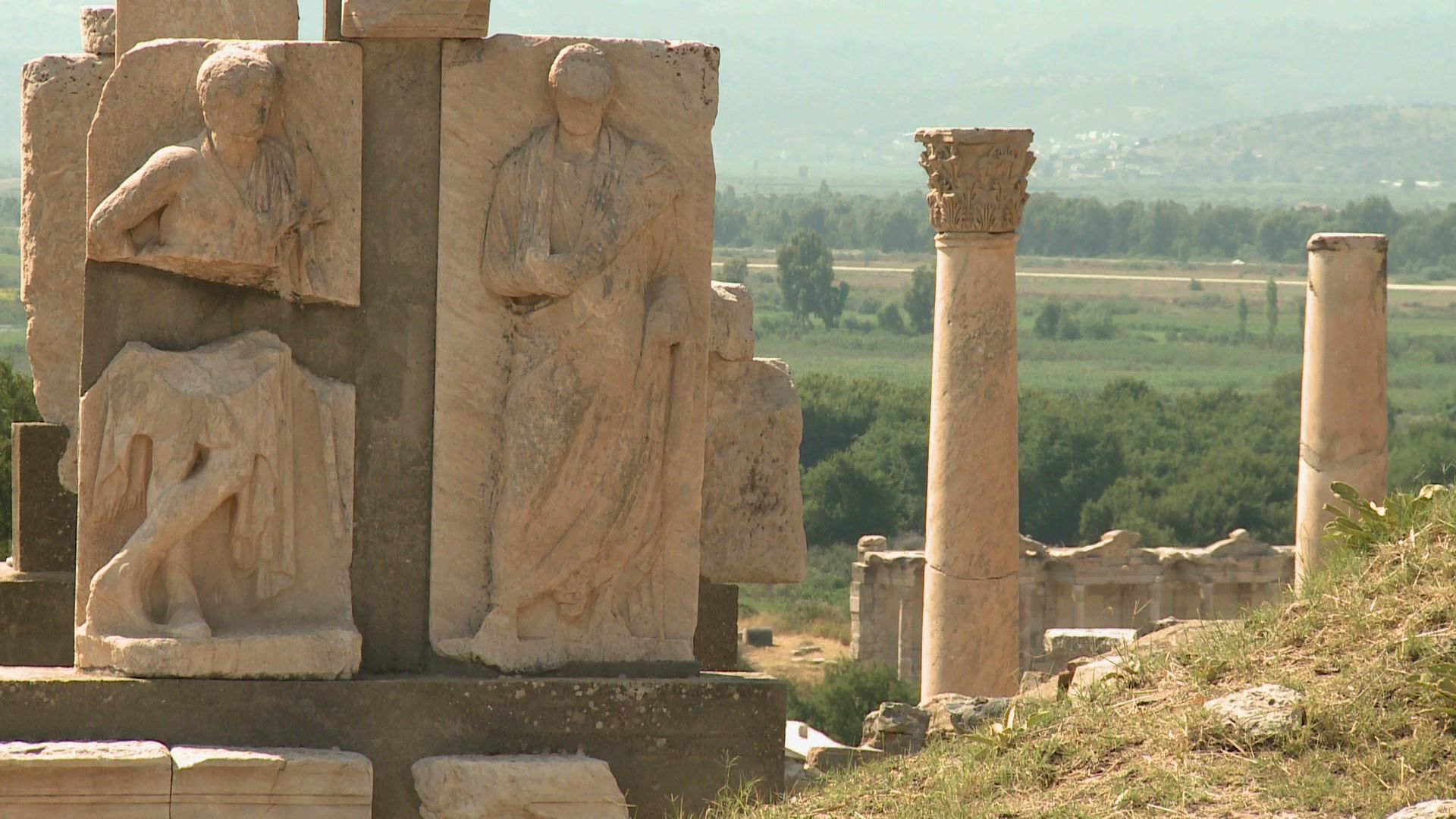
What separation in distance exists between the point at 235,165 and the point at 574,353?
1318mm

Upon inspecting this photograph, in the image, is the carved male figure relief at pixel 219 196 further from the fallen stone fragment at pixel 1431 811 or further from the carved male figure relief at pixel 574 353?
the fallen stone fragment at pixel 1431 811

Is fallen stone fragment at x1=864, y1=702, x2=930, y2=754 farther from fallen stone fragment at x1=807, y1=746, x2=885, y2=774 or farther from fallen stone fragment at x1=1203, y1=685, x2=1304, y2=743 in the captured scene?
fallen stone fragment at x1=1203, y1=685, x2=1304, y2=743

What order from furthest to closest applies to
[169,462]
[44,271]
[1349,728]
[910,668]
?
[910,668]
[44,271]
[169,462]
[1349,728]

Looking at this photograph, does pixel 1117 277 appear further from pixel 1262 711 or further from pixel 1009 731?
pixel 1262 711

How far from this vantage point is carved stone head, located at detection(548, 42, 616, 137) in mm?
7602

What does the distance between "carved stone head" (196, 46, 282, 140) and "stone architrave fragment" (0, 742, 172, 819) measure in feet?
6.89

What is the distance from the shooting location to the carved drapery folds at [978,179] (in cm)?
1378

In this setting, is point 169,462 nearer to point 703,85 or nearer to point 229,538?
point 229,538

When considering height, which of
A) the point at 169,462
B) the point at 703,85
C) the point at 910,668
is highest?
the point at 703,85

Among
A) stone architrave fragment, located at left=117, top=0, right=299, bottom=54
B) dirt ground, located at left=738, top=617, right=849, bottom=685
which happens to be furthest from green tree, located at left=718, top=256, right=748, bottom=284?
stone architrave fragment, located at left=117, top=0, right=299, bottom=54

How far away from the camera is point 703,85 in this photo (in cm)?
785

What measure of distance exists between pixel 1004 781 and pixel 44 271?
193 inches

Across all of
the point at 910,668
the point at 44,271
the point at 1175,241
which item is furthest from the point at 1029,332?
the point at 44,271

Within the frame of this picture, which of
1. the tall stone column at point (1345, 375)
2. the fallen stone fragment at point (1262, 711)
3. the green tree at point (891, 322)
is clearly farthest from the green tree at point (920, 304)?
the fallen stone fragment at point (1262, 711)
